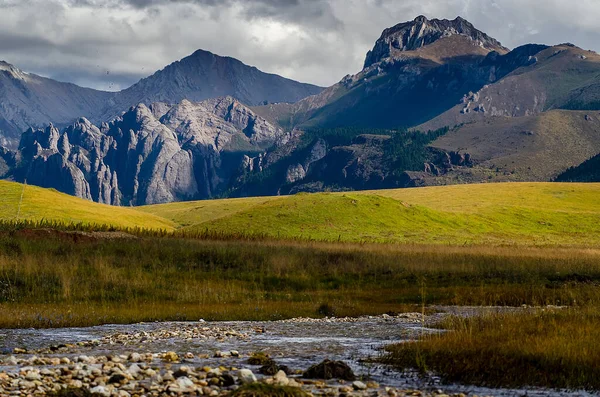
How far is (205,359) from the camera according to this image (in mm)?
20609

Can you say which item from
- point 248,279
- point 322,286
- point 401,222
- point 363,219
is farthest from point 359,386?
point 401,222

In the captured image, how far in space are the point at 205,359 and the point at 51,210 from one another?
260 feet

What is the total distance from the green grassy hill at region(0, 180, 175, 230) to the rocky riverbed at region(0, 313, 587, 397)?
61.5 metres

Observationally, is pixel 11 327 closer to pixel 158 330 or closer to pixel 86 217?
pixel 158 330

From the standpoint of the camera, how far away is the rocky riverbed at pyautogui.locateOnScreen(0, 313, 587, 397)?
15.9 metres

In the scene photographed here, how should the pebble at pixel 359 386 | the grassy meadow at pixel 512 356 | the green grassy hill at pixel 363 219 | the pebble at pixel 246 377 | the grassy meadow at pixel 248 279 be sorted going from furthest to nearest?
the green grassy hill at pixel 363 219 → the grassy meadow at pixel 248 279 → the grassy meadow at pixel 512 356 → the pebble at pixel 359 386 → the pebble at pixel 246 377

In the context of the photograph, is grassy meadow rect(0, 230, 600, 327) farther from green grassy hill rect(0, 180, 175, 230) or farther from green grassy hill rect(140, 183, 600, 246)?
green grassy hill rect(0, 180, 175, 230)

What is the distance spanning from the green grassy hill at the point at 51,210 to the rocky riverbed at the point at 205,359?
6153 cm

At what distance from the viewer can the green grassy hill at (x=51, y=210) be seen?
294ft

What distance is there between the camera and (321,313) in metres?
36.0

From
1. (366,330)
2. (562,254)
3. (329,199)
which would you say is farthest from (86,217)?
(366,330)

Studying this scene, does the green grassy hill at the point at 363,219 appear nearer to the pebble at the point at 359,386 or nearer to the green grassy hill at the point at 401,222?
the green grassy hill at the point at 401,222

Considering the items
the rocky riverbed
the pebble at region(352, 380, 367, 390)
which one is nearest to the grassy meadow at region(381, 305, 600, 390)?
the rocky riverbed

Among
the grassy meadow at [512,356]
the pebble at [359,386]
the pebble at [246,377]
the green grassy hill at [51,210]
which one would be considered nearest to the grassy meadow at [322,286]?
the grassy meadow at [512,356]
